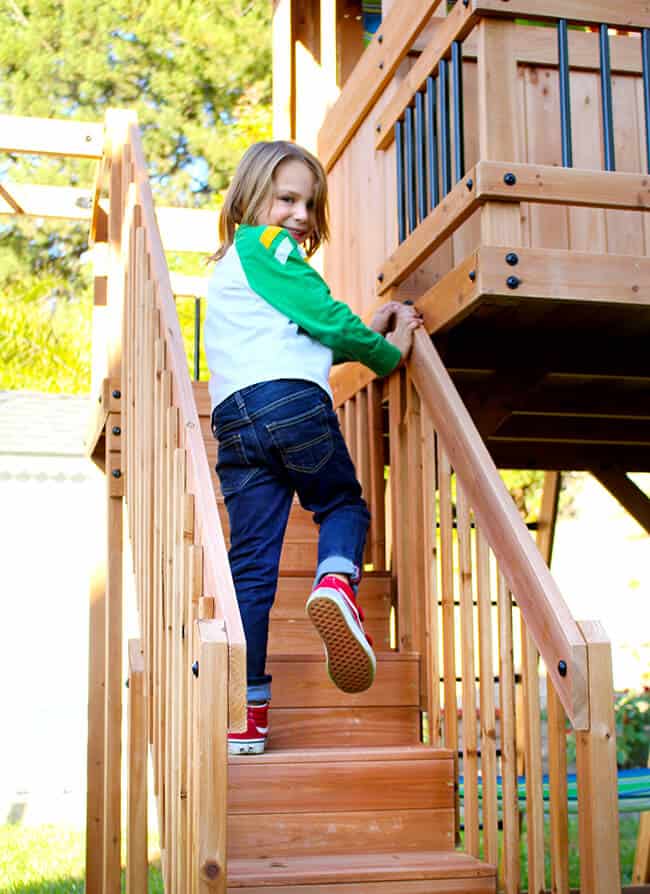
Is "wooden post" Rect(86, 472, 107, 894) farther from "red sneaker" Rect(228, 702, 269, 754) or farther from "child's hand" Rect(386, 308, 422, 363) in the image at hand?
"red sneaker" Rect(228, 702, 269, 754)

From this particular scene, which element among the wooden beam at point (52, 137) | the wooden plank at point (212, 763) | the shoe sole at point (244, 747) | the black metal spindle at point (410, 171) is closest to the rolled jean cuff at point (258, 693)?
the shoe sole at point (244, 747)

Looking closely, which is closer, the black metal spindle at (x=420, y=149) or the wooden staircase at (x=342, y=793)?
the wooden staircase at (x=342, y=793)

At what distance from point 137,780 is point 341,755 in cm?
52

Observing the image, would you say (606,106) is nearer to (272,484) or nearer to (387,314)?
(387,314)

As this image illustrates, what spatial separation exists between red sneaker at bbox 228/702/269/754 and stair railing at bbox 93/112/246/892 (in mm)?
203

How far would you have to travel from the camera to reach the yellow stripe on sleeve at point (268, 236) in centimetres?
320

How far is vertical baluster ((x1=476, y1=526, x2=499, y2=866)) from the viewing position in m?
2.93

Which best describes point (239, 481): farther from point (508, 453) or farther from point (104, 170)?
point (508, 453)

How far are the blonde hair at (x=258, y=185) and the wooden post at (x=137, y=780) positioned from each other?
46.8 inches

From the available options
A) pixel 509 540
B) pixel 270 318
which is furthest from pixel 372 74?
pixel 509 540

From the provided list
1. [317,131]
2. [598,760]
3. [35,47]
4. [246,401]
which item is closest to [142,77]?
[35,47]

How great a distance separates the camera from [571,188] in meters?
3.30

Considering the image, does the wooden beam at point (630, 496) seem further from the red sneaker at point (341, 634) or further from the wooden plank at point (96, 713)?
the red sneaker at point (341, 634)

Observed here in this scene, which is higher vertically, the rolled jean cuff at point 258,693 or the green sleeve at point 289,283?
the green sleeve at point 289,283
